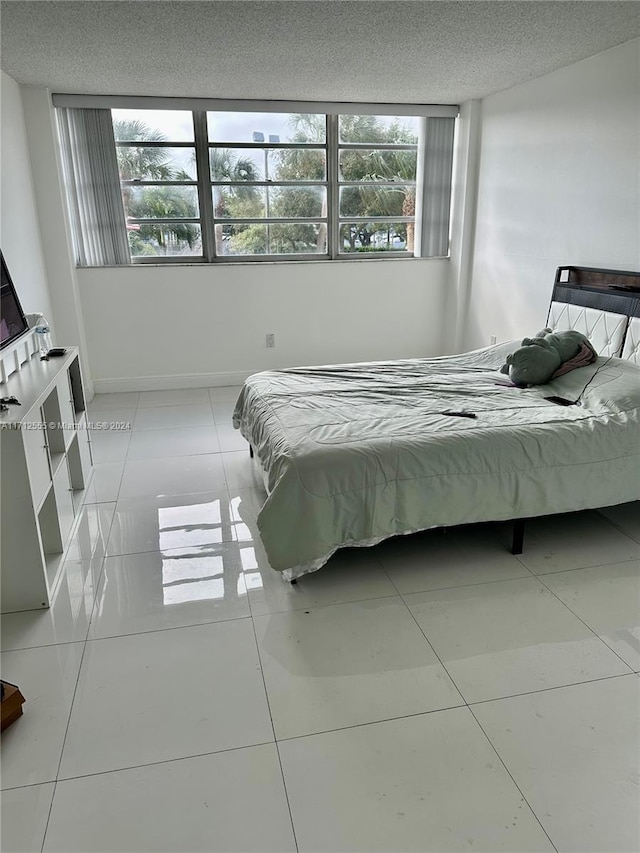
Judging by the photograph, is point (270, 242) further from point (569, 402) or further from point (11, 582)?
point (11, 582)

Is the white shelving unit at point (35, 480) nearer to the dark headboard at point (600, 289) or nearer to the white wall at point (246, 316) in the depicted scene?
the white wall at point (246, 316)

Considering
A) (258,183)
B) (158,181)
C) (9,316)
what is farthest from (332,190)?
(9,316)

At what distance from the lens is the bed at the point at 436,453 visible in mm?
2309

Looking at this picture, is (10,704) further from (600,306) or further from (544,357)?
(600,306)

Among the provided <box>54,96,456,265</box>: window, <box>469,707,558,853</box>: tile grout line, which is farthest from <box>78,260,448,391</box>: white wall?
<box>469,707,558,853</box>: tile grout line

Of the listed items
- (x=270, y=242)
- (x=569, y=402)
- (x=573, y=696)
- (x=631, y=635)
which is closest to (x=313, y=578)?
(x=573, y=696)

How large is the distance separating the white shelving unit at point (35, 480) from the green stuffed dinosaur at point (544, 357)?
95.3 inches

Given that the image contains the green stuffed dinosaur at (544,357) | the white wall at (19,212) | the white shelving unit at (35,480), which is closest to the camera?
the white shelving unit at (35,480)

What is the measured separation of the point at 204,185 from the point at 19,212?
1.55 metres

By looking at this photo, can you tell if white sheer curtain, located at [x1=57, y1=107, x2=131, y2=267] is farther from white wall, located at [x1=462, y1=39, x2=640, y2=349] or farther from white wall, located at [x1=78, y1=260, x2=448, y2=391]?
white wall, located at [x1=462, y1=39, x2=640, y2=349]

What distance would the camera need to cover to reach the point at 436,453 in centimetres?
244

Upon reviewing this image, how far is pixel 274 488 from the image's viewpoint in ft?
7.66

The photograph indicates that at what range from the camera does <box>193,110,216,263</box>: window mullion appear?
189 inches

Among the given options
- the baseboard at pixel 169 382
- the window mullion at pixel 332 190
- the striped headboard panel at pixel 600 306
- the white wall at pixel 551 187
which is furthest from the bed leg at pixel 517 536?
the window mullion at pixel 332 190
